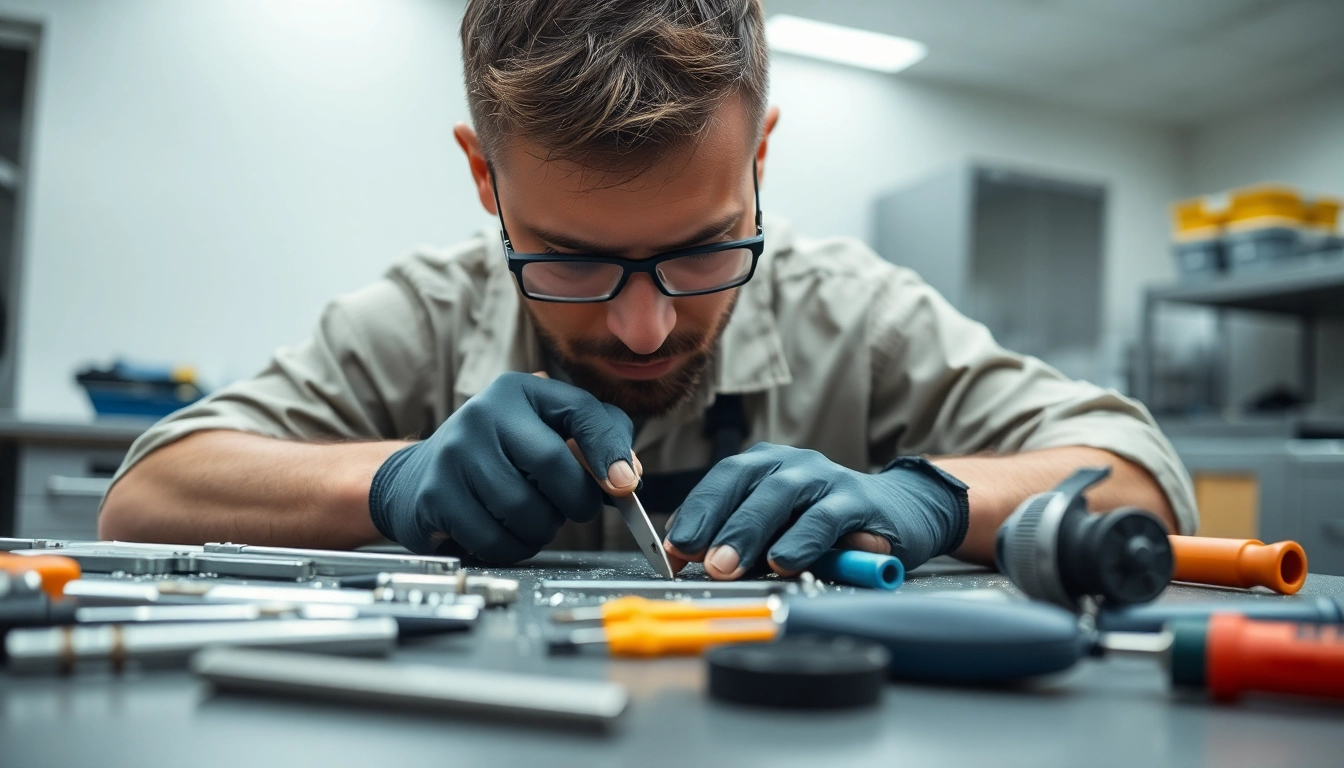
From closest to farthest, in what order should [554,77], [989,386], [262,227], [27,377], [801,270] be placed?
1. [554,77]
2. [989,386]
3. [801,270]
4. [27,377]
5. [262,227]

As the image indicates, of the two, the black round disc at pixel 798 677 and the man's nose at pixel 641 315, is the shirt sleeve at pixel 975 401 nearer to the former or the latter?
the man's nose at pixel 641 315

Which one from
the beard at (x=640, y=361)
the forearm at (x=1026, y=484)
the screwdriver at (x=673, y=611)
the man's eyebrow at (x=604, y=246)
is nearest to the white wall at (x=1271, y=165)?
the forearm at (x=1026, y=484)

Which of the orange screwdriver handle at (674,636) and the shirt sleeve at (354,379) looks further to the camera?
the shirt sleeve at (354,379)

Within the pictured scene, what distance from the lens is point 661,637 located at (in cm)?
41

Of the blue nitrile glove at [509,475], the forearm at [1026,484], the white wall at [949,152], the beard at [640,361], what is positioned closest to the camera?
the blue nitrile glove at [509,475]

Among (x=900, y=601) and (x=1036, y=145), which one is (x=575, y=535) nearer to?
(x=900, y=601)

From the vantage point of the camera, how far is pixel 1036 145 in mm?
4207

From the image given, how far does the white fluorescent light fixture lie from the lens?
3479 millimetres

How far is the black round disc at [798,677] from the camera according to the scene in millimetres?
322

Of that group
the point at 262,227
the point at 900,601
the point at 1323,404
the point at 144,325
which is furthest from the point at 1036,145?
the point at 900,601

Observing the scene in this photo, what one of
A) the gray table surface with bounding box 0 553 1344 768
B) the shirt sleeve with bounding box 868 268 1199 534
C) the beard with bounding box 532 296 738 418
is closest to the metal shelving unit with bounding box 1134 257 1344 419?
the shirt sleeve with bounding box 868 268 1199 534

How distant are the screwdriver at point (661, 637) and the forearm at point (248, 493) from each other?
532mm

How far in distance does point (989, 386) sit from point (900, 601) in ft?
3.01

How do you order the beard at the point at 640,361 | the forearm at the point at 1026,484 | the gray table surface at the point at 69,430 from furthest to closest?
the gray table surface at the point at 69,430 → the beard at the point at 640,361 → the forearm at the point at 1026,484
